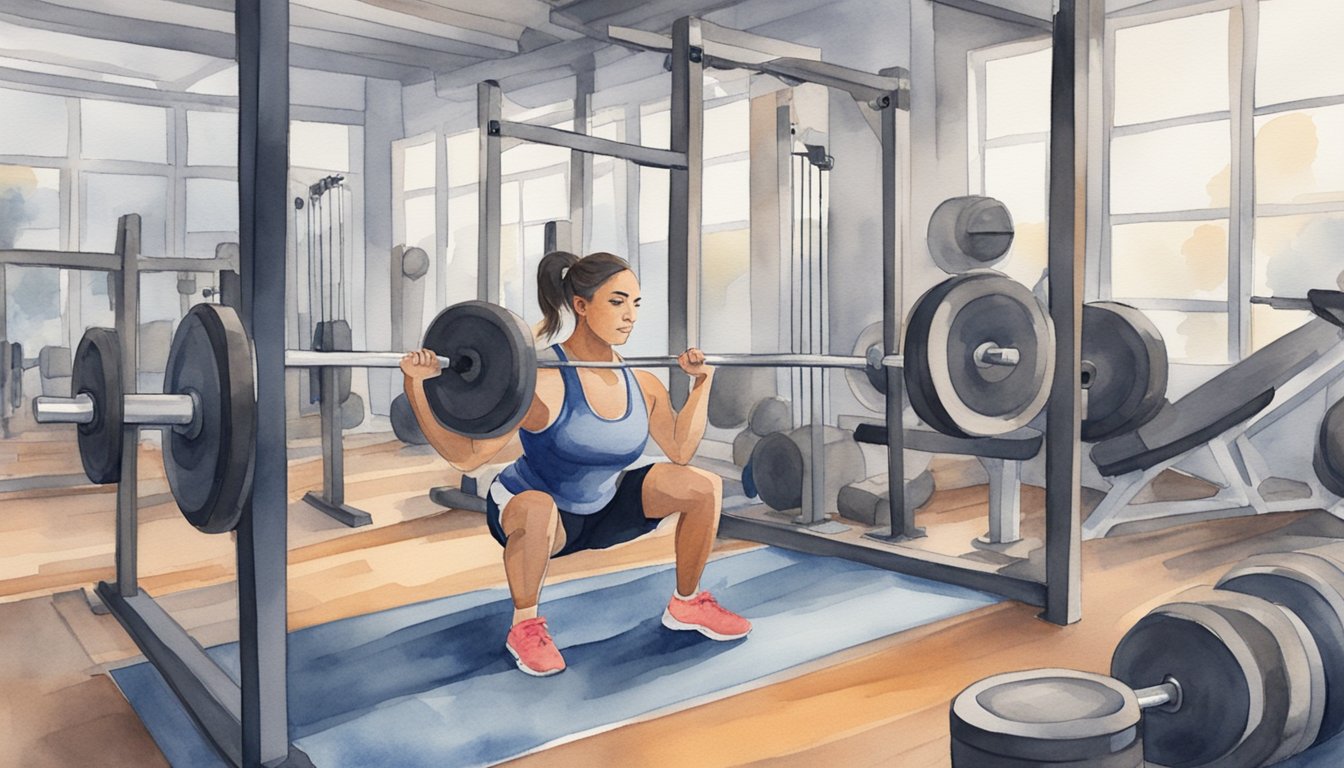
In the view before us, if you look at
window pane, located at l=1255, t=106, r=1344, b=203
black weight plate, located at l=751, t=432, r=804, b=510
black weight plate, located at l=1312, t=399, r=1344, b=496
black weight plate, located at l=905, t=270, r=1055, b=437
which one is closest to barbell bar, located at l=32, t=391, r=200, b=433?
black weight plate, located at l=905, t=270, r=1055, b=437

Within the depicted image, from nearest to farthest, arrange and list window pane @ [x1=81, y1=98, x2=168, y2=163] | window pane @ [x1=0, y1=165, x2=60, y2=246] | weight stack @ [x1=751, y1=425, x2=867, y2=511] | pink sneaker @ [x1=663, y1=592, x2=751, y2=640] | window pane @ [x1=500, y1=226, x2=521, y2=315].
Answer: pink sneaker @ [x1=663, y1=592, x2=751, y2=640] < weight stack @ [x1=751, y1=425, x2=867, y2=511] < window pane @ [x1=500, y1=226, x2=521, y2=315] < window pane @ [x1=0, y1=165, x2=60, y2=246] < window pane @ [x1=81, y1=98, x2=168, y2=163]

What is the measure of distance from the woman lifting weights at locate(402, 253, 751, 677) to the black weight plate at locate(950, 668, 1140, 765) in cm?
90

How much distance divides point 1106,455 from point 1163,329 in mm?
1026

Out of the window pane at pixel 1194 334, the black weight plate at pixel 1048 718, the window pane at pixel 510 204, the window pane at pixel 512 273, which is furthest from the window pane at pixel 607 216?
the black weight plate at pixel 1048 718

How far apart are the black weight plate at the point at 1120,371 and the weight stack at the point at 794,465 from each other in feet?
3.12

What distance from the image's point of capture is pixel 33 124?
591cm

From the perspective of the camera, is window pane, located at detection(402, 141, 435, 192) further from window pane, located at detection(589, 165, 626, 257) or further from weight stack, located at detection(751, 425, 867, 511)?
weight stack, located at detection(751, 425, 867, 511)

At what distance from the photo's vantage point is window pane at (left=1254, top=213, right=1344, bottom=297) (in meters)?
3.29

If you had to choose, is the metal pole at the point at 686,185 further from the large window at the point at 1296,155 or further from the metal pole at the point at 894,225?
the large window at the point at 1296,155

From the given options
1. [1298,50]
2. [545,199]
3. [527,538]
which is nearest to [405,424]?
[545,199]

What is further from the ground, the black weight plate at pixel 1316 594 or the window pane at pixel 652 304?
the window pane at pixel 652 304

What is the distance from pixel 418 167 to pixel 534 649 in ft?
16.6

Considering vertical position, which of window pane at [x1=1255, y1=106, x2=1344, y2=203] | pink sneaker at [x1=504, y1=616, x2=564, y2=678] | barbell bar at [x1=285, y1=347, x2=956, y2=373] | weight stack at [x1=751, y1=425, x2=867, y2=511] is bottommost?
pink sneaker at [x1=504, y1=616, x2=564, y2=678]

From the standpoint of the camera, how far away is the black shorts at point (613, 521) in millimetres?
1920
